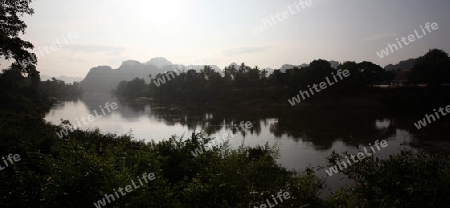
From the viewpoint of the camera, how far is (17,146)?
1470 centimetres

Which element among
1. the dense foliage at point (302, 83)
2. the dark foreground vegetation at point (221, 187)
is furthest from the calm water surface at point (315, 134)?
the dense foliage at point (302, 83)

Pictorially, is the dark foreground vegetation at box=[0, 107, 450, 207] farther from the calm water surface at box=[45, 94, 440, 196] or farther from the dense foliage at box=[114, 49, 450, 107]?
the dense foliage at box=[114, 49, 450, 107]

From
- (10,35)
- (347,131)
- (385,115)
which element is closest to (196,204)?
(10,35)

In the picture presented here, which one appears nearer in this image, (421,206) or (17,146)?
(421,206)

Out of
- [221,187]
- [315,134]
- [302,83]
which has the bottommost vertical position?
[315,134]

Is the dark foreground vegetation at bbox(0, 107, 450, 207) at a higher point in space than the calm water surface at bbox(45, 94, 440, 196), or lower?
higher

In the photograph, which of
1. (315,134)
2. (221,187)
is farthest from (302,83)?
(221,187)

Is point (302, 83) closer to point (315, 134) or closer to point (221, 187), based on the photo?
point (315, 134)

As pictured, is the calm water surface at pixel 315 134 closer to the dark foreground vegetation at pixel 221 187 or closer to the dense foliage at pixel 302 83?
the dark foreground vegetation at pixel 221 187

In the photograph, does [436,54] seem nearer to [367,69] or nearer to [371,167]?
[367,69]

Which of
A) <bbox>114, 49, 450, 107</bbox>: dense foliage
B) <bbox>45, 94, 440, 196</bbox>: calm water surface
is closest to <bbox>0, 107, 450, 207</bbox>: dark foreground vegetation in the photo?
<bbox>45, 94, 440, 196</bbox>: calm water surface

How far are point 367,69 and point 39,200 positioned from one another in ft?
257

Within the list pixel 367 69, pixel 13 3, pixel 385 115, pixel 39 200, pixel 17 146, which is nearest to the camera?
pixel 39 200

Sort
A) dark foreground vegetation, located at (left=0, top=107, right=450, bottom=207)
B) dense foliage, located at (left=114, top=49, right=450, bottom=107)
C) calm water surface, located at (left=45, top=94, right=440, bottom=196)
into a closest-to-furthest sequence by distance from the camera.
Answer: dark foreground vegetation, located at (left=0, top=107, right=450, bottom=207) < calm water surface, located at (left=45, top=94, right=440, bottom=196) < dense foliage, located at (left=114, top=49, right=450, bottom=107)
